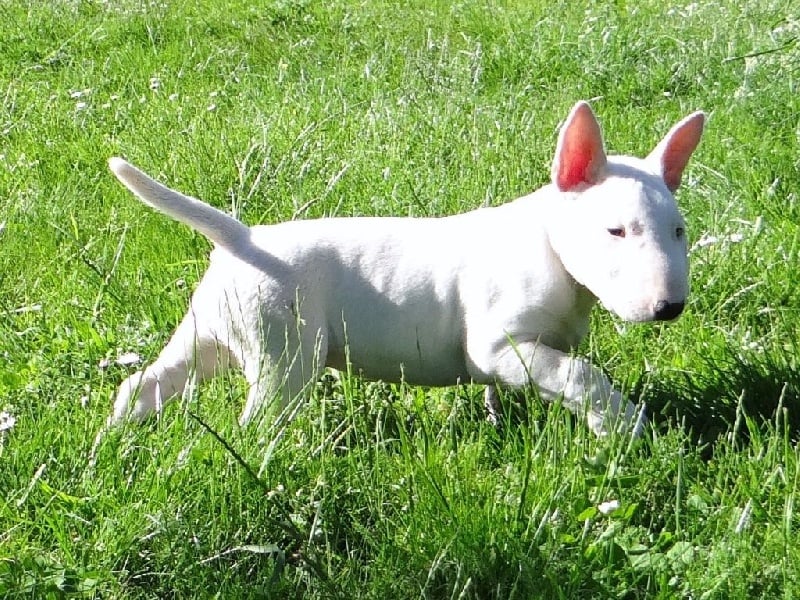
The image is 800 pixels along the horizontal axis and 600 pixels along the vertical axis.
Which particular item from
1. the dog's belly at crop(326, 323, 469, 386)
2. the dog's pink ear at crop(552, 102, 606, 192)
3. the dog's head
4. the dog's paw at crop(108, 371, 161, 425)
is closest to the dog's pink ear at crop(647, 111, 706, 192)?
the dog's head

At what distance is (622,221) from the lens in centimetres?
298

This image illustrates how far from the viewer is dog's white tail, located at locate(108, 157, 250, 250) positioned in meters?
3.30

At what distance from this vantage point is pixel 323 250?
338 cm

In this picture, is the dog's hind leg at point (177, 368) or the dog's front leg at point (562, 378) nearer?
the dog's front leg at point (562, 378)

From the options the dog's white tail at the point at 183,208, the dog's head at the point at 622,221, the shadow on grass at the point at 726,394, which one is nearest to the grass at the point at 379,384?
the shadow on grass at the point at 726,394

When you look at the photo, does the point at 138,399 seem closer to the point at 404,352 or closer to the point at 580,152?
the point at 404,352

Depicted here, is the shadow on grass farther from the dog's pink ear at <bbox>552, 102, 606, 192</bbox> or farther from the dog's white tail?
the dog's white tail

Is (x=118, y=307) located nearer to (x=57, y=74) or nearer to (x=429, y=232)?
(x=429, y=232)

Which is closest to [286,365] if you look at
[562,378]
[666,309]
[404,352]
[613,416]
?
[404,352]

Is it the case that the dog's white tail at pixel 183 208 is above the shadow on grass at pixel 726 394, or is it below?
above

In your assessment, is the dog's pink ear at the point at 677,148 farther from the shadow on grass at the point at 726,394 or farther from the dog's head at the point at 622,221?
the shadow on grass at the point at 726,394

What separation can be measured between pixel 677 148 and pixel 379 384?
1197 millimetres

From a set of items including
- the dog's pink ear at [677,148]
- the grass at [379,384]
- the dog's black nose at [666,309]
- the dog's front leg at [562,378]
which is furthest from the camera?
the dog's pink ear at [677,148]

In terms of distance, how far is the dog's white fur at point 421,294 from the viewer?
3.17m
